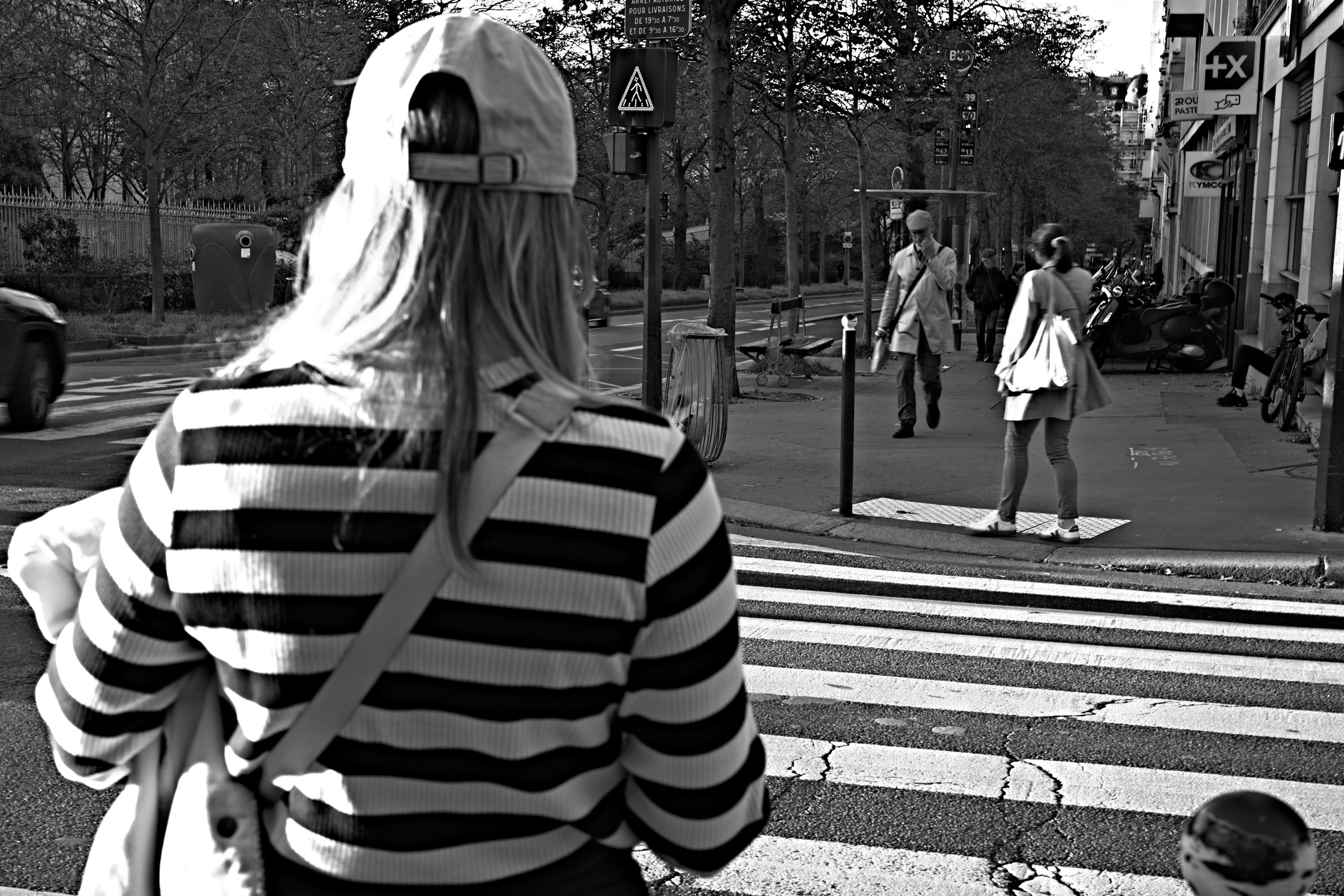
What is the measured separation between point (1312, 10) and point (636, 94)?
27.3ft

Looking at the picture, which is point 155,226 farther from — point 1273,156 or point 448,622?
point 448,622

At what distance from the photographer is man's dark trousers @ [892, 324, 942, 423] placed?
13.1 m

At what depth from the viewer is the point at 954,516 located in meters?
9.43

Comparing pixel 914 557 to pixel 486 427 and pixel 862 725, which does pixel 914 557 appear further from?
pixel 486 427

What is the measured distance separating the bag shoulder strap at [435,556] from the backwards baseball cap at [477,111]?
230 millimetres

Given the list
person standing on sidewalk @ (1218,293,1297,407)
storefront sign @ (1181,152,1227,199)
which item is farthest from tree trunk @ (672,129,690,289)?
person standing on sidewalk @ (1218,293,1297,407)

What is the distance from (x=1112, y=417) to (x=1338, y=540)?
6609 millimetres

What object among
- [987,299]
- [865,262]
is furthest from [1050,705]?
[865,262]

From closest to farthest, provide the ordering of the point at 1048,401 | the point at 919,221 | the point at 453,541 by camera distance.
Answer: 1. the point at 453,541
2. the point at 1048,401
3. the point at 919,221

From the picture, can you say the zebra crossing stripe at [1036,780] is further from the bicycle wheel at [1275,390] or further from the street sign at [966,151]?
the street sign at [966,151]

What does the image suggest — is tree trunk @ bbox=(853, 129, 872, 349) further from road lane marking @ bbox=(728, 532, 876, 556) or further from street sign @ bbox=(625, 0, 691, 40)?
road lane marking @ bbox=(728, 532, 876, 556)

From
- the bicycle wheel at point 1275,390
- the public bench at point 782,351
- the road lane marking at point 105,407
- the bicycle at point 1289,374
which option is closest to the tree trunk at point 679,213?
the public bench at point 782,351

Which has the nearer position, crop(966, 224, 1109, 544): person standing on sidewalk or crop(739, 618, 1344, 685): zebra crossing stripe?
crop(739, 618, 1344, 685): zebra crossing stripe

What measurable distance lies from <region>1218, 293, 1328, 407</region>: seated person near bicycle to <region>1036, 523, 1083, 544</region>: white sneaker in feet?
20.1
